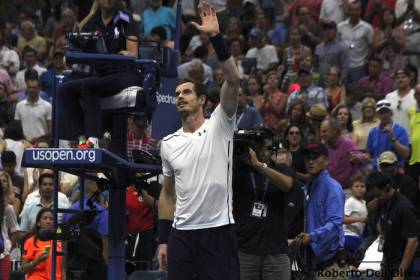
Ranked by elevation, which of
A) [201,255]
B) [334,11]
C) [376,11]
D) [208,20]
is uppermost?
[334,11]

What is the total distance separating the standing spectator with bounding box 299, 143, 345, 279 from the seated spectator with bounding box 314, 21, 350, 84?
838cm

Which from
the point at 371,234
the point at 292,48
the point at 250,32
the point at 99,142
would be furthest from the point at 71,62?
the point at 250,32

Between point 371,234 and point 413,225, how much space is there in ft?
6.67

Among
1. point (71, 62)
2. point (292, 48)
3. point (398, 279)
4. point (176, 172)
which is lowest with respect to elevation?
point (398, 279)

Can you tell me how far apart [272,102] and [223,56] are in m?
9.72

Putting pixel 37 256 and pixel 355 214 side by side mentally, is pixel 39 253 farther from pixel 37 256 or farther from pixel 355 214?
pixel 355 214

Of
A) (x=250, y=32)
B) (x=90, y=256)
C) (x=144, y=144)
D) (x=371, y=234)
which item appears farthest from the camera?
(x=250, y=32)

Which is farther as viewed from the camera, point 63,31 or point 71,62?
point 63,31

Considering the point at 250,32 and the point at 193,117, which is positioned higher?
the point at 250,32

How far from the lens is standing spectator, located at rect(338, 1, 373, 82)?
20.6 m

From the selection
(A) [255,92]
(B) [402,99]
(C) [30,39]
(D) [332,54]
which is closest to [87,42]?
(B) [402,99]

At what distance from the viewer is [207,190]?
9.34 metres

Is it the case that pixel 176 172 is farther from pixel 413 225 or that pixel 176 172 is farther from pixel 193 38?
pixel 193 38

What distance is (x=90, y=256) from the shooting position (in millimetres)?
11969
